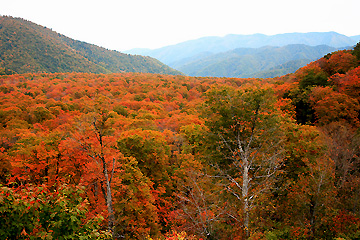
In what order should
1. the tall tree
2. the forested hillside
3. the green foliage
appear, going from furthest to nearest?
1. the tall tree
2. the forested hillside
3. the green foliage

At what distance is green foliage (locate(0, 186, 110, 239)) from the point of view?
19.3 ft

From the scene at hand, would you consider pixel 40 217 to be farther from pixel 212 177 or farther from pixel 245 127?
pixel 245 127

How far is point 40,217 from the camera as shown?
6.70 m

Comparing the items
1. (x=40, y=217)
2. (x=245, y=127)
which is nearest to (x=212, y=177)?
(x=245, y=127)

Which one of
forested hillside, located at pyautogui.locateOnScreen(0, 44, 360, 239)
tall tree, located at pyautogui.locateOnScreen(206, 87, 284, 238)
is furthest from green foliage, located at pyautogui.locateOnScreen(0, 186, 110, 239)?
tall tree, located at pyautogui.locateOnScreen(206, 87, 284, 238)

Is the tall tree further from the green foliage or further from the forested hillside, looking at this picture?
the green foliage

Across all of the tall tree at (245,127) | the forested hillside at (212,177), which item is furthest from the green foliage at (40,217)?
the tall tree at (245,127)

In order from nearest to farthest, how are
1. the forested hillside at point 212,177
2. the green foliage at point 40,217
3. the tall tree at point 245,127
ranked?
the green foliage at point 40,217, the forested hillside at point 212,177, the tall tree at point 245,127

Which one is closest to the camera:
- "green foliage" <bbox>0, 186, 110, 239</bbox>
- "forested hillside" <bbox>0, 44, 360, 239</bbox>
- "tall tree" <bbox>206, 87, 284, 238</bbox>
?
"green foliage" <bbox>0, 186, 110, 239</bbox>

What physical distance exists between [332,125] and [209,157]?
65.4 feet

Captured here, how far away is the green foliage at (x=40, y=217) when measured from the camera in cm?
588

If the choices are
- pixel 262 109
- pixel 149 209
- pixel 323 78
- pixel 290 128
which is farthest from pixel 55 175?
pixel 323 78

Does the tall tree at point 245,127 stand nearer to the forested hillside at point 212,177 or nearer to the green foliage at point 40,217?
the forested hillside at point 212,177

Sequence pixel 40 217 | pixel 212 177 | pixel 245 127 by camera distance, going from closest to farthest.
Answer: pixel 40 217 < pixel 245 127 < pixel 212 177
